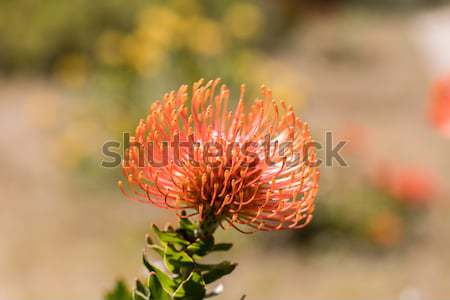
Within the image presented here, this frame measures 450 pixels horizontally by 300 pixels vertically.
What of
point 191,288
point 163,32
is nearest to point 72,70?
point 163,32

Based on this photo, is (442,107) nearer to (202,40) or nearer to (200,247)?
(200,247)

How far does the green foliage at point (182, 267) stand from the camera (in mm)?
1588

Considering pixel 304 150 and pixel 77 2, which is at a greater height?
pixel 77 2

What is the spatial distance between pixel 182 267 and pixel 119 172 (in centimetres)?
489

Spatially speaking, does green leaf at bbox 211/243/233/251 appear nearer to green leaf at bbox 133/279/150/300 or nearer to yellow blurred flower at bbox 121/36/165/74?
green leaf at bbox 133/279/150/300

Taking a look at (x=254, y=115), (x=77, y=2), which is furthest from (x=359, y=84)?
(x=254, y=115)

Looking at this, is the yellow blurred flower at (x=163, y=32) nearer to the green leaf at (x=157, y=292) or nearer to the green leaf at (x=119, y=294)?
the green leaf at (x=119, y=294)

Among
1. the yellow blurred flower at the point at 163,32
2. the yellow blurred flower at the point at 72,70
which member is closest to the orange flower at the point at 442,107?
the yellow blurred flower at the point at 163,32

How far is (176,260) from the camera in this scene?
1604mm

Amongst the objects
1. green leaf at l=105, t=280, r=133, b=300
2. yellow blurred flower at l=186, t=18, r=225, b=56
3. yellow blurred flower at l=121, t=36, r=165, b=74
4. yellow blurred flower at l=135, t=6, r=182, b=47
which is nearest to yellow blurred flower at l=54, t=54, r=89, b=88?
yellow blurred flower at l=121, t=36, r=165, b=74

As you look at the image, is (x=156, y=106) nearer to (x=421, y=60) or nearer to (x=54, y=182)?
(x=54, y=182)

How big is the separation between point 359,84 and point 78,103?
436 centimetres

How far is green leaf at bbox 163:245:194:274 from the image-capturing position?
1593 mm

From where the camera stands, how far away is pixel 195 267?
5.25ft
